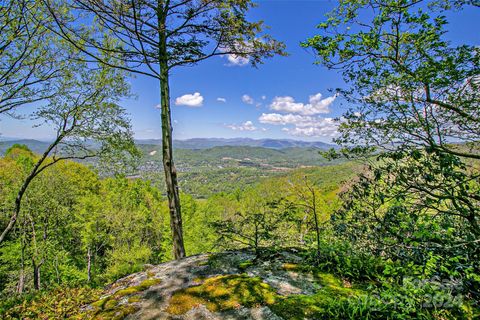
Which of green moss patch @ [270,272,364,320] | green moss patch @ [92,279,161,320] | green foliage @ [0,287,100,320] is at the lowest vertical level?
green foliage @ [0,287,100,320]

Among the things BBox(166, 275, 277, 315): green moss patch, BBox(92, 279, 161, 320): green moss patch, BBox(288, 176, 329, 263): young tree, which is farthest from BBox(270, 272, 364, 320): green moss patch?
BBox(92, 279, 161, 320): green moss patch

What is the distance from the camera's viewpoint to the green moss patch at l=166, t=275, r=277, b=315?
10.7ft

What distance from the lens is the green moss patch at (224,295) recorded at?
327cm

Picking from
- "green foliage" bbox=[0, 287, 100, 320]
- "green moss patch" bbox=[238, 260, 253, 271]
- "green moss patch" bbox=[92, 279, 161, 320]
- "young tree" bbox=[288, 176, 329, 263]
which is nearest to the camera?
"green moss patch" bbox=[92, 279, 161, 320]

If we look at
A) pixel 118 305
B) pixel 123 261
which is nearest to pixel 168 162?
pixel 118 305

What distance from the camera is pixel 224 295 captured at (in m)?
3.50

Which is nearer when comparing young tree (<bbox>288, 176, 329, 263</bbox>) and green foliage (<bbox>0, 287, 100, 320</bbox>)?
green foliage (<bbox>0, 287, 100, 320</bbox>)

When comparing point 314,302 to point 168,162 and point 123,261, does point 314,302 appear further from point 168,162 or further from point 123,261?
point 123,261

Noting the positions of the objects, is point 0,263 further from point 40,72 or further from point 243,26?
point 243,26

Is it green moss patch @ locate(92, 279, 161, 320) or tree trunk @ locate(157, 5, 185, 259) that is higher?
tree trunk @ locate(157, 5, 185, 259)

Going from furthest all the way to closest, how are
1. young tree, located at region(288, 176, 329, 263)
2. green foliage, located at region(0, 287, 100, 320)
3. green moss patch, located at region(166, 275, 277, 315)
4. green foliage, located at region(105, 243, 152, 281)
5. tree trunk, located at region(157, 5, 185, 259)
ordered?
green foliage, located at region(105, 243, 152, 281)
tree trunk, located at region(157, 5, 185, 259)
young tree, located at region(288, 176, 329, 263)
green foliage, located at region(0, 287, 100, 320)
green moss patch, located at region(166, 275, 277, 315)

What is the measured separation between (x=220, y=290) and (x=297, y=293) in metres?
1.10

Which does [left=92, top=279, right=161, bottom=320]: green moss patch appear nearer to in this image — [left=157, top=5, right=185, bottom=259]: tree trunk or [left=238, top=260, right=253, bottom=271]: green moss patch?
[left=238, top=260, right=253, bottom=271]: green moss patch

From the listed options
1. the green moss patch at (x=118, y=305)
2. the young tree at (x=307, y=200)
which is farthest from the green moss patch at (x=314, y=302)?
the green moss patch at (x=118, y=305)
